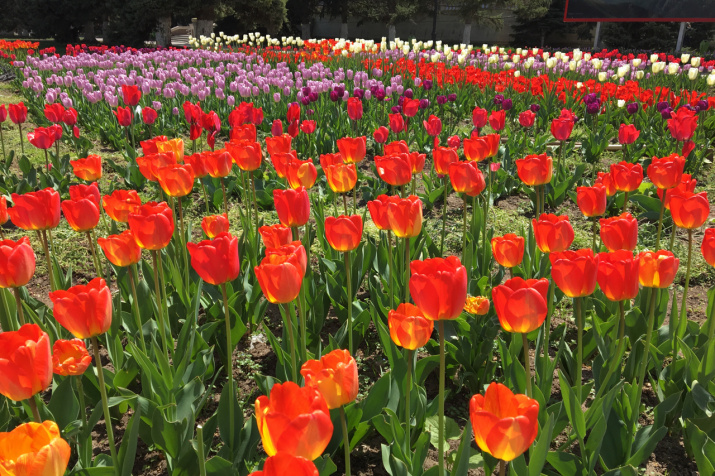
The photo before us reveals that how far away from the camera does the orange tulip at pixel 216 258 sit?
4.99 feet

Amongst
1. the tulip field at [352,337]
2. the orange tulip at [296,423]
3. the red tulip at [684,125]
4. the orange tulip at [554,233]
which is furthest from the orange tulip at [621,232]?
the red tulip at [684,125]

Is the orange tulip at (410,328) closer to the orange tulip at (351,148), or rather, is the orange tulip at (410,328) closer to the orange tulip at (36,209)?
the orange tulip at (36,209)

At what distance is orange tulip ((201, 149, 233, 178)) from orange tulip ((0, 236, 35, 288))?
1.22 meters

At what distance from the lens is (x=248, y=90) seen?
689 cm

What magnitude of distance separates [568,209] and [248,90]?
4.09 metres

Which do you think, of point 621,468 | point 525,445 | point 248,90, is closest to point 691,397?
point 621,468

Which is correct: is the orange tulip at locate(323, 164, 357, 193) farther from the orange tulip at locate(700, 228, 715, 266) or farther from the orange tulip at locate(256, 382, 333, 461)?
the orange tulip at locate(256, 382, 333, 461)

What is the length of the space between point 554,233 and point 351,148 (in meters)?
1.29

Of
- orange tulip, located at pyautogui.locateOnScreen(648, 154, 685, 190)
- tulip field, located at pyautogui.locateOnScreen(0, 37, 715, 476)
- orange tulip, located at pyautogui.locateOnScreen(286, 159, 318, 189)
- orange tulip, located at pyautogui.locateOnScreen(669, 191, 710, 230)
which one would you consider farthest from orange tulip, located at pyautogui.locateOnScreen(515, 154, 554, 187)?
orange tulip, located at pyautogui.locateOnScreen(286, 159, 318, 189)

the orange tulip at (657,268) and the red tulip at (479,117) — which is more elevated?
the red tulip at (479,117)

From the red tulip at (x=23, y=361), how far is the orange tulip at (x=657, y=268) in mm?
1525

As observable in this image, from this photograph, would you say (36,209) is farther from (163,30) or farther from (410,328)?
(163,30)

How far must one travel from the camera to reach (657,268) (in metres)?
1.59

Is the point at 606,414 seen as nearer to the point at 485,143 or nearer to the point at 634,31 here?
the point at 485,143
